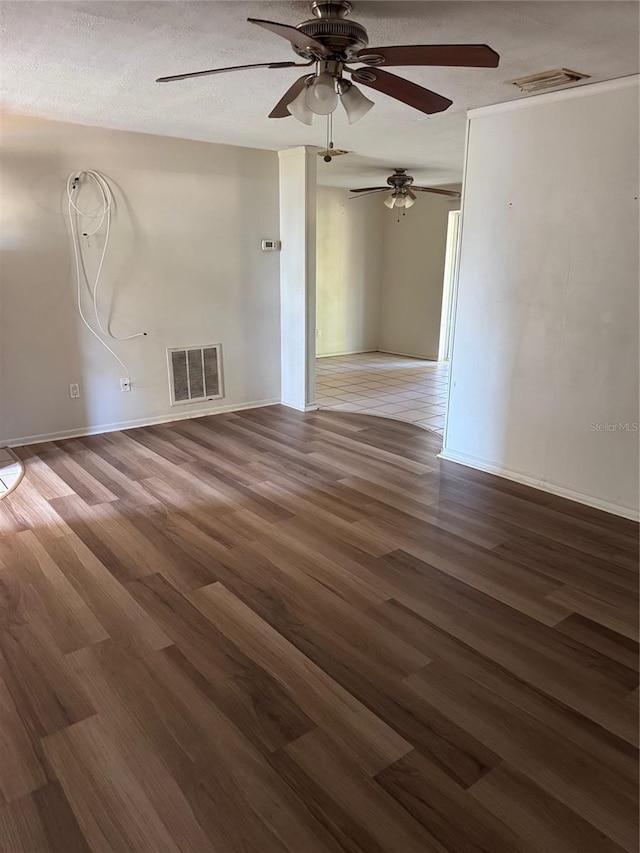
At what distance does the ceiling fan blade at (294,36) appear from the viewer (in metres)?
1.78

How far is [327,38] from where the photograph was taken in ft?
6.75

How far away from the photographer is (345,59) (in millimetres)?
2182

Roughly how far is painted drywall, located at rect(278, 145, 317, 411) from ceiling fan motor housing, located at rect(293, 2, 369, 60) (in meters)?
2.92

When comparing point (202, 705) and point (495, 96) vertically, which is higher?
point (495, 96)

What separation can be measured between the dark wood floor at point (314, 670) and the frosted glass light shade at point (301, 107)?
1.95 meters

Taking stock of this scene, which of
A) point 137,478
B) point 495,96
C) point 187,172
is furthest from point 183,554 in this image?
point 187,172

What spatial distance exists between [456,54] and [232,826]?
2.36 meters

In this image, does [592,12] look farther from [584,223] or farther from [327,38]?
[584,223]

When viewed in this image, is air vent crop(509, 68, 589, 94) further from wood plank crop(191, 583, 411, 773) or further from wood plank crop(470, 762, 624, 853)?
wood plank crop(470, 762, 624, 853)

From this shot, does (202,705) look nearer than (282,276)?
Yes

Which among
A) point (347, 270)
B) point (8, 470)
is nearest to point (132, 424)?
point (8, 470)

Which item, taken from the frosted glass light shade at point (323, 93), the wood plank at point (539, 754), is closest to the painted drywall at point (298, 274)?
the frosted glass light shade at point (323, 93)

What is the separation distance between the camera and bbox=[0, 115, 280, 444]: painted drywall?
13.4 ft

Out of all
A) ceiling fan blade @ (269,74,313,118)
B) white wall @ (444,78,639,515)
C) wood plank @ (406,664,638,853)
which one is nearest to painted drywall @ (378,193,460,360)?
white wall @ (444,78,639,515)
